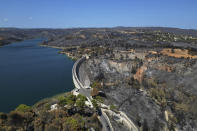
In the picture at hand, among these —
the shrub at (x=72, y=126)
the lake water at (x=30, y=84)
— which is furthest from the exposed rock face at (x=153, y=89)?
the shrub at (x=72, y=126)

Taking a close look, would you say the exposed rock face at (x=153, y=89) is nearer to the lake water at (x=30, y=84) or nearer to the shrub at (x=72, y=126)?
the lake water at (x=30, y=84)

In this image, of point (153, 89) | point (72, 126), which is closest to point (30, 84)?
point (72, 126)

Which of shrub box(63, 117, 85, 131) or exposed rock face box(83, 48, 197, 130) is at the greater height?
shrub box(63, 117, 85, 131)

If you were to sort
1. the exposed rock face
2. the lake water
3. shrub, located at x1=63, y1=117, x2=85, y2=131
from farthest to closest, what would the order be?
the lake water < the exposed rock face < shrub, located at x1=63, y1=117, x2=85, y2=131

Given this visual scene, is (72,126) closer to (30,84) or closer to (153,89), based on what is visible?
(153,89)

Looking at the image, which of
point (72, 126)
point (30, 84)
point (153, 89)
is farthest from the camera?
point (30, 84)

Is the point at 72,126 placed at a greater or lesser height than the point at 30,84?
greater

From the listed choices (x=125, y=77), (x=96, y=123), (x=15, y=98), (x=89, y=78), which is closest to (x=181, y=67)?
(x=125, y=77)

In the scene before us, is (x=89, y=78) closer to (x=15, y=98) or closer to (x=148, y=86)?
(x=148, y=86)

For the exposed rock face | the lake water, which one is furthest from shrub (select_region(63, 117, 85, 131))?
the lake water

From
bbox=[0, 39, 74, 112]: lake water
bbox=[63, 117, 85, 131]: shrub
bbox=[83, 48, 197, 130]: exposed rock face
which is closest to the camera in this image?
bbox=[63, 117, 85, 131]: shrub

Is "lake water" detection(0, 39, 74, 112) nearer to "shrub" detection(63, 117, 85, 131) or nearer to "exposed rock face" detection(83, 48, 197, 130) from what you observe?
"exposed rock face" detection(83, 48, 197, 130)
